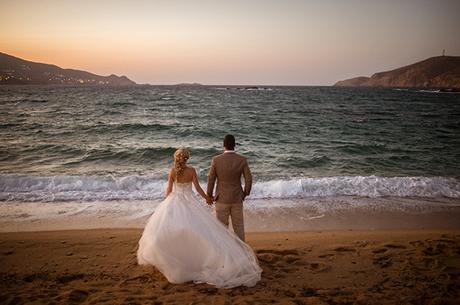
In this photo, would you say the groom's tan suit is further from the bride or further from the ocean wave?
the ocean wave

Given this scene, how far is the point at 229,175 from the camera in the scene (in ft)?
17.5

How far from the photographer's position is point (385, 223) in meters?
8.51

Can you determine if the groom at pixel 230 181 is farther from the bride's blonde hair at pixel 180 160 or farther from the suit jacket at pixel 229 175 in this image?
the bride's blonde hair at pixel 180 160

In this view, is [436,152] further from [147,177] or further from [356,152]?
[147,177]

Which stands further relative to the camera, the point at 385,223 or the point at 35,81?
the point at 35,81

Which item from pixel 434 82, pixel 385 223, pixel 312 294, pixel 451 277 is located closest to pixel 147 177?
pixel 385 223

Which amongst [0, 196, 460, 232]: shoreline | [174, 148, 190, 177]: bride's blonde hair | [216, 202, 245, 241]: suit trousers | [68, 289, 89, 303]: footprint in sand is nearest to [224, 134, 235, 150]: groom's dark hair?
[174, 148, 190, 177]: bride's blonde hair

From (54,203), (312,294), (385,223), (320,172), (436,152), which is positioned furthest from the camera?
(436,152)

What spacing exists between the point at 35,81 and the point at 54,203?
609 ft

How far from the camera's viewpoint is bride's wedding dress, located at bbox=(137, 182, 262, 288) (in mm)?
4715

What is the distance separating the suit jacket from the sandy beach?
136cm

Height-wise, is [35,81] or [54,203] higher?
[35,81]

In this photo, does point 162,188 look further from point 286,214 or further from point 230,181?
point 230,181

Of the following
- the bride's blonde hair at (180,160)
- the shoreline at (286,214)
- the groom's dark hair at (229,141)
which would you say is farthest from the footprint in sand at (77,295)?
the shoreline at (286,214)
